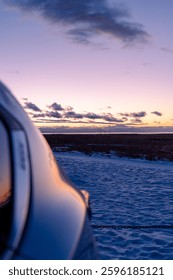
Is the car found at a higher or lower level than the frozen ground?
higher

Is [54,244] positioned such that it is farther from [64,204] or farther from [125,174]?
[125,174]

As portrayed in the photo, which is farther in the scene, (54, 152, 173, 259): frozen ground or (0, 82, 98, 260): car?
(54, 152, 173, 259): frozen ground

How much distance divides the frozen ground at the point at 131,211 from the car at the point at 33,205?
15.4 ft

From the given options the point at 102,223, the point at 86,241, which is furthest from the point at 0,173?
the point at 102,223

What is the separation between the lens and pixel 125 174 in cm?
1723

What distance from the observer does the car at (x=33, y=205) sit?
4.38 ft

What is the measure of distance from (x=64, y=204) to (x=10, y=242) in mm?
489

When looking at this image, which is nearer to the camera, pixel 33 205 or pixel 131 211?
pixel 33 205

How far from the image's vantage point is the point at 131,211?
30.8ft

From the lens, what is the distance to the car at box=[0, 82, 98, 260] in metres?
1.33

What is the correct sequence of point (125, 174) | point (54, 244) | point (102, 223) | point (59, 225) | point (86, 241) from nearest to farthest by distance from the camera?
point (54, 244) < point (59, 225) < point (86, 241) < point (102, 223) < point (125, 174)

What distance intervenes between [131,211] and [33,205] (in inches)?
324

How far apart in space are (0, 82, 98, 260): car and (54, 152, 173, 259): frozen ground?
4693 mm

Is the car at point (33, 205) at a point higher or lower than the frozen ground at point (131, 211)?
higher
